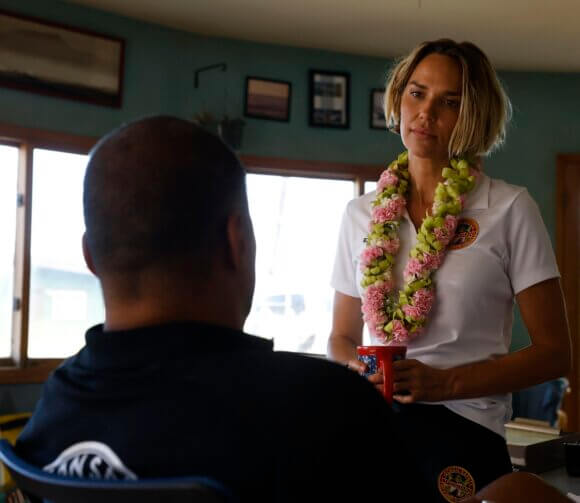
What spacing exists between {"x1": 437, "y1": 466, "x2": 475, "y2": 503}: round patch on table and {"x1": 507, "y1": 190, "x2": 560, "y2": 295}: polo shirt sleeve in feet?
1.22

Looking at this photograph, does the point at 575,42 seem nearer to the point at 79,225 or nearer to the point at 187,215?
the point at 79,225

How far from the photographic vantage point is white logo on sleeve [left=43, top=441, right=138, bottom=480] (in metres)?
0.73

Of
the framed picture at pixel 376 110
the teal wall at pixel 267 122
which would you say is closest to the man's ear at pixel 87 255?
the teal wall at pixel 267 122

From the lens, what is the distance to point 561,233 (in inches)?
228

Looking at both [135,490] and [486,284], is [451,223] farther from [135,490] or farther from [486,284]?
[135,490]

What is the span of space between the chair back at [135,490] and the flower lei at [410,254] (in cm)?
95

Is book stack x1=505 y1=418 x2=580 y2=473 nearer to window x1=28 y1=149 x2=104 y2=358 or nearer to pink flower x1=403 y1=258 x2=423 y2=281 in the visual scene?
pink flower x1=403 y1=258 x2=423 y2=281

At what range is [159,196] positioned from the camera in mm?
755

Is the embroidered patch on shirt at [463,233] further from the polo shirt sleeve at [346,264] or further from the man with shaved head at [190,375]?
the man with shaved head at [190,375]

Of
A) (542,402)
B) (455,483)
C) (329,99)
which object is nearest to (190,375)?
(455,483)

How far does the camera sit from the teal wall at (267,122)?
4566mm

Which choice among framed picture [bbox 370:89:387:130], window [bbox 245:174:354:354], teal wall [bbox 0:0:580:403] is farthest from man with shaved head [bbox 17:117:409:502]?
framed picture [bbox 370:89:387:130]

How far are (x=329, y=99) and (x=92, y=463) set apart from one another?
4.83 meters

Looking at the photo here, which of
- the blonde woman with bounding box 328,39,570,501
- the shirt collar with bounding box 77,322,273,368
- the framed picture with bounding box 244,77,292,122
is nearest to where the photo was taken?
the shirt collar with bounding box 77,322,273,368
